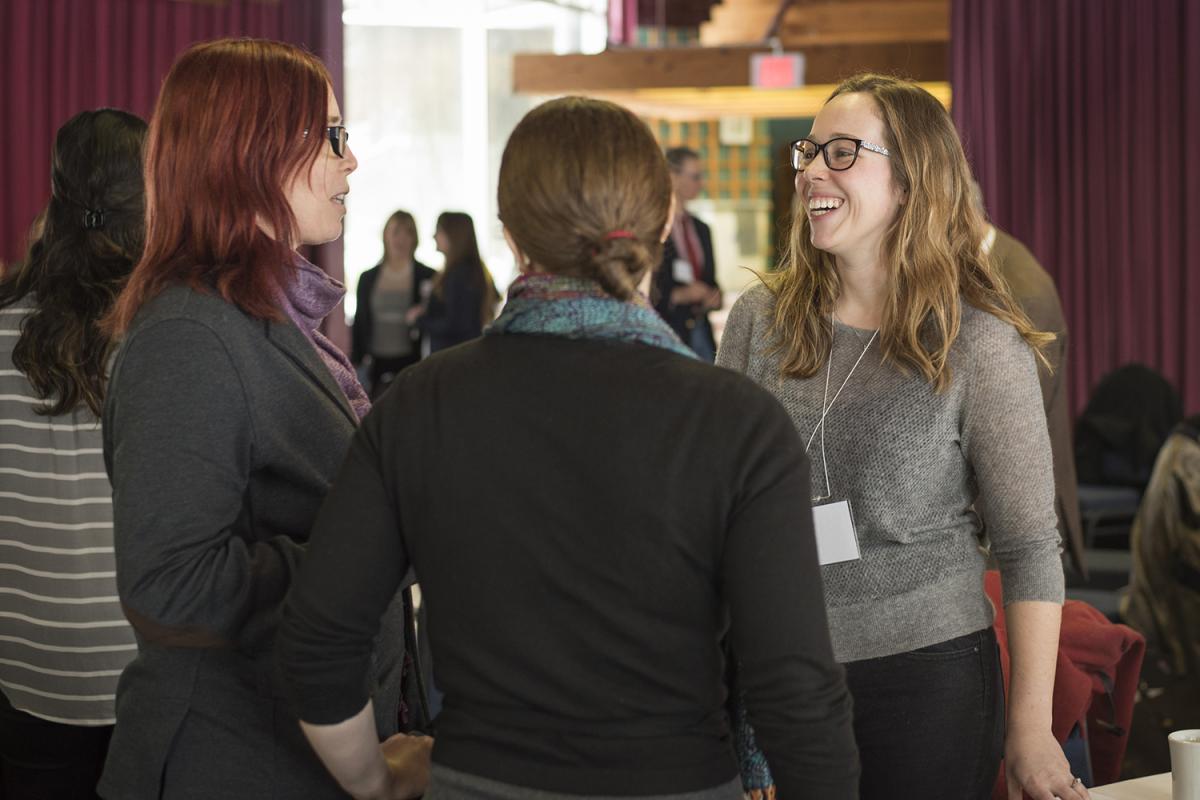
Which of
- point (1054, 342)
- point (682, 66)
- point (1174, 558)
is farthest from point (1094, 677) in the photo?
point (682, 66)

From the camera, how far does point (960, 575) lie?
176 centimetres

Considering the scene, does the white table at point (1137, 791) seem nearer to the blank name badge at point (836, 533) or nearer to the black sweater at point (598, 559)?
the blank name badge at point (836, 533)

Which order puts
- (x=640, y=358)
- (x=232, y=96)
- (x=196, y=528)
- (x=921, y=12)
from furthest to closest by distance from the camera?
(x=921, y=12)
(x=232, y=96)
(x=196, y=528)
(x=640, y=358)

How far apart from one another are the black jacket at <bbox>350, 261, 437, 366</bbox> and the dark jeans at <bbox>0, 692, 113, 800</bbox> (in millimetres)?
5326

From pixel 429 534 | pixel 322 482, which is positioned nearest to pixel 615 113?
pixel 429 534

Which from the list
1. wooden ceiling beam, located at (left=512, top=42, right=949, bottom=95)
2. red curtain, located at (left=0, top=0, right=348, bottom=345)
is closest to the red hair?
red curtain, located at (left=0, top=0, right=348, bottom=345)

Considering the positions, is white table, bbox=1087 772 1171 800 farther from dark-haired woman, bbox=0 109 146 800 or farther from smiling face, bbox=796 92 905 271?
dark-haired woman, bbox=0 109 146 800

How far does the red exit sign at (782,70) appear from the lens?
8.93 meters

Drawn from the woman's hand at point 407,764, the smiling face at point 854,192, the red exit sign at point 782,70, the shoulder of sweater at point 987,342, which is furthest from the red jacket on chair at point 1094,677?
the red exit sign at point 782,70

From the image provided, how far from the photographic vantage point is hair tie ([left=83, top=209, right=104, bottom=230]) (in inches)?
74.9

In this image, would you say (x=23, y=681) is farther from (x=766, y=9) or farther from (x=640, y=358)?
(x=766, y=9)

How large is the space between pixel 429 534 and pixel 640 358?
0.83 ft

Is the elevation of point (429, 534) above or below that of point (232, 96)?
below

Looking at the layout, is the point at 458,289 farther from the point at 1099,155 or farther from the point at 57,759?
the point at 57,759
